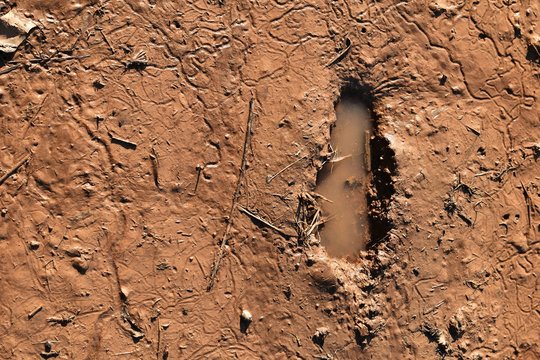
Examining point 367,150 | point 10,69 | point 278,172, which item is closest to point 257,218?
point 278,172

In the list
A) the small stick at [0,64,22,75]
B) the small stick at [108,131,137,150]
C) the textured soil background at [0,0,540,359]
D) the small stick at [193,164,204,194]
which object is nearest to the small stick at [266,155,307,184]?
the textured soil background at [0,0,540,359]

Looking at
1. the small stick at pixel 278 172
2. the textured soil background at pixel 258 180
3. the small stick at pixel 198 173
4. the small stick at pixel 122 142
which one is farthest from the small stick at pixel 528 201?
the small stick at pixel 122 142

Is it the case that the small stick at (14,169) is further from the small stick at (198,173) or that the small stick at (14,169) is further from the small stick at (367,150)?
the small stick at (367,150)

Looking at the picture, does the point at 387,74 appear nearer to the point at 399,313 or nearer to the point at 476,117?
the point at 476,117

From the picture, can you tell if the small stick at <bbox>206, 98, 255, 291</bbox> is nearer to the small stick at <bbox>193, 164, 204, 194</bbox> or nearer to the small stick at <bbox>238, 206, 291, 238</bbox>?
the small stick at <bbox>238, 206, 291, 238</bbox>

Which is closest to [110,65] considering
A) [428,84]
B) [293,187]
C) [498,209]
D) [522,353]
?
[293,187]

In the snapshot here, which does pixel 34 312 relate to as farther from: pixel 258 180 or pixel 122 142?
pixel 258 180
